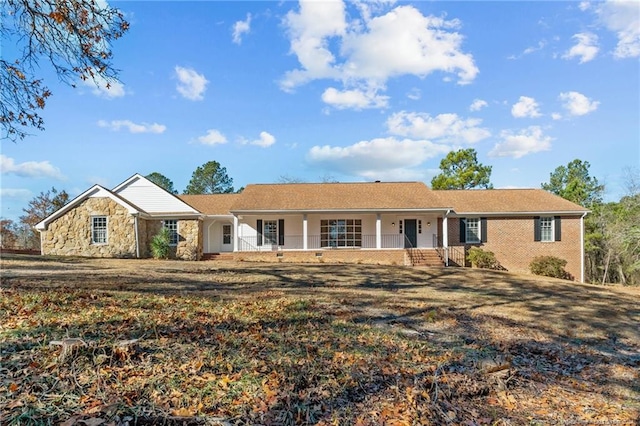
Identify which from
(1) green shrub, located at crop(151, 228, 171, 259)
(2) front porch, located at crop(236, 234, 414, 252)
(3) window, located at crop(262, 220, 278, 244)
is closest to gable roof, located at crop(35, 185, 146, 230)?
(1) green shrub, located at crop(151, 228, 171, 259)

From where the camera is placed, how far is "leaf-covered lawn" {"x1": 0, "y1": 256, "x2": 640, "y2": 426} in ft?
9.68

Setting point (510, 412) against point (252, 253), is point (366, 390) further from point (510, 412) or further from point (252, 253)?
point (252, 253)

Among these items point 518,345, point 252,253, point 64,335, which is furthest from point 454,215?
point 64,335

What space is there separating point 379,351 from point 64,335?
340 cm

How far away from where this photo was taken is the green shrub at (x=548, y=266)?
19.6m

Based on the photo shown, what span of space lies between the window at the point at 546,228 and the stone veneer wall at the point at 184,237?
1909 cm

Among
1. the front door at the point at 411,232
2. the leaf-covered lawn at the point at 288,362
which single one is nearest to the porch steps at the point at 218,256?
the front door at the point at 411,232

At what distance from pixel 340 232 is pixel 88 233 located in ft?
43.1

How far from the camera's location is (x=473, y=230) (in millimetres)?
21562

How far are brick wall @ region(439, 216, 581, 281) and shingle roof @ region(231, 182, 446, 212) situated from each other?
371cm

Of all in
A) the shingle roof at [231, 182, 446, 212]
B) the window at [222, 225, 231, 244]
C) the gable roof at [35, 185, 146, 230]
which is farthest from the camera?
the window at [222, 225, 231, 244]

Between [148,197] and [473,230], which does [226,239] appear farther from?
[473,230]

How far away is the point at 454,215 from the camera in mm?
21297

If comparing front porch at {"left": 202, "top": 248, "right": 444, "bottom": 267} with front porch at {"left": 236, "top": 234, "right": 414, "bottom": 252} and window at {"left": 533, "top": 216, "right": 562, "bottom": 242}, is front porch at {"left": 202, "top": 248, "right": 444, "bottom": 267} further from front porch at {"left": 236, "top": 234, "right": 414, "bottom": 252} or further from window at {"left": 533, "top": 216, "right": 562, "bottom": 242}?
window at {"left": 533, "top": 216, "right": 562, "bottom": 242}
